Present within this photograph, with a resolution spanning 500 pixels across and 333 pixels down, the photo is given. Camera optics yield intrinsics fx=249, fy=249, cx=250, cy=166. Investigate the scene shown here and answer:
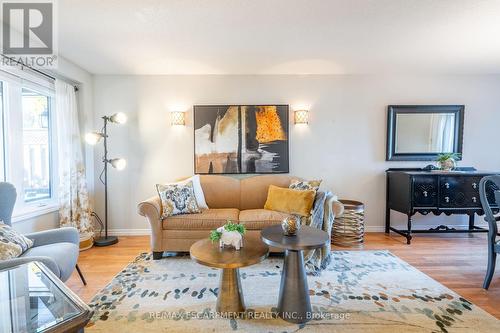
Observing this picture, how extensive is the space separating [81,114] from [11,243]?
230 cm

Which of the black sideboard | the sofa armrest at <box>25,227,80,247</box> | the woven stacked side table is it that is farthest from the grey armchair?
the black sideboard

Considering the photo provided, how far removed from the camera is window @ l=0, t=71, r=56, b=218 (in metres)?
2.55

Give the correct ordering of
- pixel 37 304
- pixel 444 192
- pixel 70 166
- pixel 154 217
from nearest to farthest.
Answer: pixel 37 304 < pixel 154 217 < pixel 70 166 < pixel 444 192

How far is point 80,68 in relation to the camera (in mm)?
3443

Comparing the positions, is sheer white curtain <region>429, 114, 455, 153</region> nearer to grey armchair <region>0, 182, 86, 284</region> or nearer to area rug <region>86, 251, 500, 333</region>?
area rug <region>86, 251, 500, 333</region>

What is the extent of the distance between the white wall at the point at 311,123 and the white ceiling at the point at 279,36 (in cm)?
23

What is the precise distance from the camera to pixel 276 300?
2.07 m

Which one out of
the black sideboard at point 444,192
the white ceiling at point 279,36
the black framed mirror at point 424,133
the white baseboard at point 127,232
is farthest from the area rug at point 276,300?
the white ceiling at point 279,36

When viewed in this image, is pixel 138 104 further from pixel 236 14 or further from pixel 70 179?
pixel 236 14

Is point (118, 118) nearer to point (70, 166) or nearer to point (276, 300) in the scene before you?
point (70, 166)

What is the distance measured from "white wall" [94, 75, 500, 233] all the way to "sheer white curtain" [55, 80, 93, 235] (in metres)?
0.41

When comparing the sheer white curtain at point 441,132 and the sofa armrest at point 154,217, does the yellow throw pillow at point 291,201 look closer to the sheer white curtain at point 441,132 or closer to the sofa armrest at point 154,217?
the sofa armrest at point 154,217

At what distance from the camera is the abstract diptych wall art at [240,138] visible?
3.74m

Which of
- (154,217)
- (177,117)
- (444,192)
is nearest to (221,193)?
(154,217)
